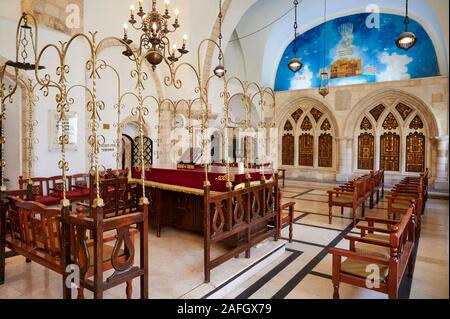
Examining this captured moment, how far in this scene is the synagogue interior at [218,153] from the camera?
8.88 ft

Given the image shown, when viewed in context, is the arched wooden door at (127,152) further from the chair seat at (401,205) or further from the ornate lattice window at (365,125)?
the ornate lattice window at (365,125)

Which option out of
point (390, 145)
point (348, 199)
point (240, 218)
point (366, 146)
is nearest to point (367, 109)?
point (366, 146)

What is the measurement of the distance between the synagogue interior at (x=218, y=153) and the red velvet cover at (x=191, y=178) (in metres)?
0.04

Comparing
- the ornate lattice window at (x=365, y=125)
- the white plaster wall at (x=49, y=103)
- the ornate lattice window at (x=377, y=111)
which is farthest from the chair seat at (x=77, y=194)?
the ornate lattice window at (x=377, y=111)

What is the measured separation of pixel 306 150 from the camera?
12.1 metres

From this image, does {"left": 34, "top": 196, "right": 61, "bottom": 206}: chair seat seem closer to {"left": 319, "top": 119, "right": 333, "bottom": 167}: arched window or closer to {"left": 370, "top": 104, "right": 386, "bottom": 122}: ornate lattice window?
{"left": 319, "top": 119, "right": 333, "bottom": 167}: arched window

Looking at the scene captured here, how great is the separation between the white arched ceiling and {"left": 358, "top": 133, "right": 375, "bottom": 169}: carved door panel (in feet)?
9.66

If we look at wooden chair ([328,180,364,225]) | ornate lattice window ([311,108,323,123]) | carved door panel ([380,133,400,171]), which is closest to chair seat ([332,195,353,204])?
wooden chair ([328,180,364,225])

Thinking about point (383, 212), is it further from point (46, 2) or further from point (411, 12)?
point (46, 2)

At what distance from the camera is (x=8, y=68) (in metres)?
5.45

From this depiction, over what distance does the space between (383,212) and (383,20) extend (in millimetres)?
7242

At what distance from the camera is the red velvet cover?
12.6 ft

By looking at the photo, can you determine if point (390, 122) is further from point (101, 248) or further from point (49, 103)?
point (101, 248)
